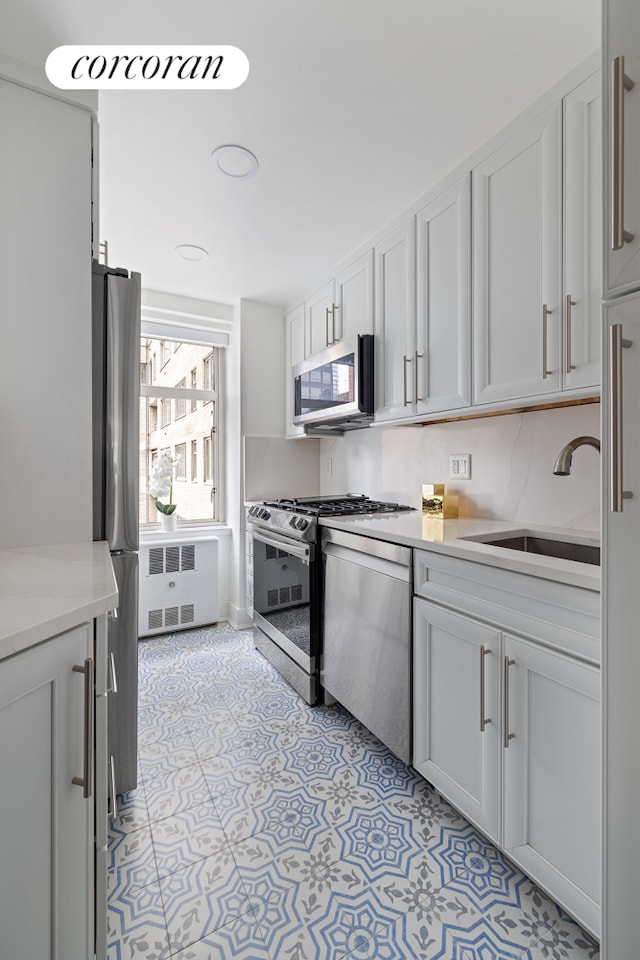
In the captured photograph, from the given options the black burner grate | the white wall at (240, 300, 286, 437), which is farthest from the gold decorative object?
the white wall at (240, 300, 286, 437)

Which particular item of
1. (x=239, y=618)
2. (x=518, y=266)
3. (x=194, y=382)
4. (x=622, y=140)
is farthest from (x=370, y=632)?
(x=194, y=382)

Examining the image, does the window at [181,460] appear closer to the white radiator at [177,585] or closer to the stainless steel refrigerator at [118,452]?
the white radiator at [177,585]

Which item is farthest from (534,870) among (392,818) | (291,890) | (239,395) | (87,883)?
(239,395)

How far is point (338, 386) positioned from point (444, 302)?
0.76m

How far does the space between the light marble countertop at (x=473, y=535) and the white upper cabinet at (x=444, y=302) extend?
1.65 ft

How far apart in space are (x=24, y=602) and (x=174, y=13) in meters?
1.57

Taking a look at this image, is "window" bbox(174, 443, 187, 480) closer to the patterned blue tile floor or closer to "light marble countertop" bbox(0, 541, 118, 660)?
the patterned blue tile floor

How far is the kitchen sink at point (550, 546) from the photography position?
59.7 inches

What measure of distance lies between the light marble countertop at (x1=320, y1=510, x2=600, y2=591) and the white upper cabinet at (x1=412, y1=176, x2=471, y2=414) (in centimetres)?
50

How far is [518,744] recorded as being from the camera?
1.18m

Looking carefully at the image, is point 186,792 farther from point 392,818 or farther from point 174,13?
point 174,13

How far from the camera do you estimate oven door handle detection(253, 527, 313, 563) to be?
82.6 inches

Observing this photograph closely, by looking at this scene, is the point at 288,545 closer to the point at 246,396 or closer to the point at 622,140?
the point at 246,396

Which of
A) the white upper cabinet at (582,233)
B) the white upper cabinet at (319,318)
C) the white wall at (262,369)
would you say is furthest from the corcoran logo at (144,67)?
the white wall at (262,369)
